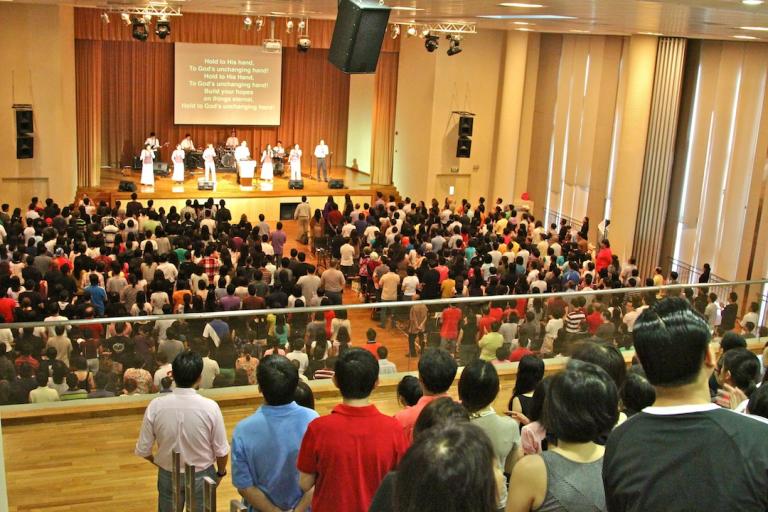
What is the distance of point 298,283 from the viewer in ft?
43.0

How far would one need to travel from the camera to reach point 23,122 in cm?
2009

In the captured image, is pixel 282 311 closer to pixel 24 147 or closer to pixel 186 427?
pixel 186 427

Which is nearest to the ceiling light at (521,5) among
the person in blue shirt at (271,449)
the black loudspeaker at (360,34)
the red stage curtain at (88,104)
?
the black loudspeaker at (360,34)

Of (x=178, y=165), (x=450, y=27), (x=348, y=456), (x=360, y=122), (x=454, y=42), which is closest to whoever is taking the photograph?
(x=348, y=456)

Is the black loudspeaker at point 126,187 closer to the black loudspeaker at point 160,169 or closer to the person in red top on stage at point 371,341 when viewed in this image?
the black loudspeaker at point 160,169

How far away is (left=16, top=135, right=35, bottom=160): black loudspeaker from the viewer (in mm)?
20094

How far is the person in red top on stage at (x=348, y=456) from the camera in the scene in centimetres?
364

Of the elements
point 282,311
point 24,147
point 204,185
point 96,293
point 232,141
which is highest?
point 232,141

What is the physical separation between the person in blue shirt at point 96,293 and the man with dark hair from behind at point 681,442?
33.8ft

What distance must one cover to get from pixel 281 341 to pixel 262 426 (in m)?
4.03

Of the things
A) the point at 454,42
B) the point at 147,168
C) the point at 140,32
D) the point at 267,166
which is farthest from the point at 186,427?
the point at 267,166

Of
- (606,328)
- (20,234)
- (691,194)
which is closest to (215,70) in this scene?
(20,234)

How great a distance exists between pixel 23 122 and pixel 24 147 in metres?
0.55

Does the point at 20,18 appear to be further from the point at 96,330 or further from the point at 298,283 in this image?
the point at 96,330
